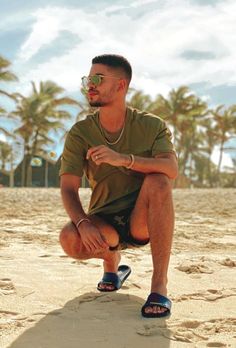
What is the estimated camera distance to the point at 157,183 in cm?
267

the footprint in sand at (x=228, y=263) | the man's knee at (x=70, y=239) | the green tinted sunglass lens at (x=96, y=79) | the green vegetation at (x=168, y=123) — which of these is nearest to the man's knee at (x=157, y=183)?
the man's knee at (x=70, y=239)

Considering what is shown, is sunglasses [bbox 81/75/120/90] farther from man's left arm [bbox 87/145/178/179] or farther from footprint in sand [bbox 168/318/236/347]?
footprint in sand [bbox 168/318/236/347]

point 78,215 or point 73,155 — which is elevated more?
point 73,155

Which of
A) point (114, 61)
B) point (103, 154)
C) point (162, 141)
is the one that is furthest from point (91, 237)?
point (114, 61)

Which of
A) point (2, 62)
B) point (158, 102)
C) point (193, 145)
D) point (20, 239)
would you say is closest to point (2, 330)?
point (20, 239)

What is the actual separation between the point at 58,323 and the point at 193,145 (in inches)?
1798

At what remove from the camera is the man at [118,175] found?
266cm

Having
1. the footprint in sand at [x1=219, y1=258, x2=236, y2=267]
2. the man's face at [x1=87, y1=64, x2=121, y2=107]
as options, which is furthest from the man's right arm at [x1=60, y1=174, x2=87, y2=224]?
the footprint in sand at [x1=219, y1=258, x2=236, y2=267]

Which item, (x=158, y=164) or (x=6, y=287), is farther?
(x=6, y=287)

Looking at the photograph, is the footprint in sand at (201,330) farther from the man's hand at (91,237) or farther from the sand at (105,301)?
the man's hand at (91,237)

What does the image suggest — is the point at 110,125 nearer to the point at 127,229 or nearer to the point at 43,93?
the point at 127,229

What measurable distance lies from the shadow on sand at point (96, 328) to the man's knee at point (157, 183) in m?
0.65

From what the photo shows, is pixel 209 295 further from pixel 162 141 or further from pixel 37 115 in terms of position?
pixel 37 115

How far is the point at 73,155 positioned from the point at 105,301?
87 cm
